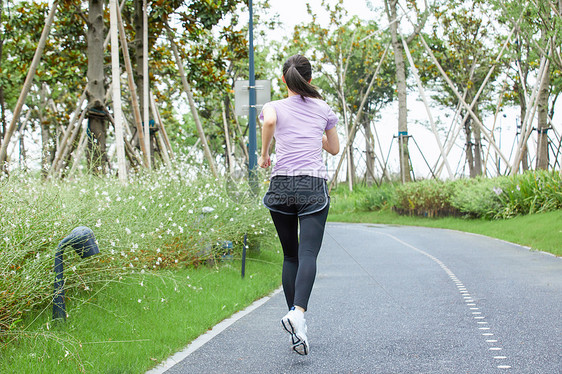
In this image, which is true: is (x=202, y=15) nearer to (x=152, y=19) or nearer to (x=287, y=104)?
(x=152, y=19)

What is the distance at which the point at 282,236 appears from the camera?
15.2 ft

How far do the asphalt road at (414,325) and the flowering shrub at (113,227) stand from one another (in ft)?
3.86

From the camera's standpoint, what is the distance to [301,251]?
175 inches

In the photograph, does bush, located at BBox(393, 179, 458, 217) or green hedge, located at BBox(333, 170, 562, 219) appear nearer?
green hedge, located at BBox(333, 170, 562, 219)

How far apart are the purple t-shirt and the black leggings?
318 millimetres

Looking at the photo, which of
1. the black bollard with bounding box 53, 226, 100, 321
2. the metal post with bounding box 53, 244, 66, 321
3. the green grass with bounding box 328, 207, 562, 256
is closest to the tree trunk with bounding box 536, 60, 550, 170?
the green grass with bounding box 328, 207, 562, 256

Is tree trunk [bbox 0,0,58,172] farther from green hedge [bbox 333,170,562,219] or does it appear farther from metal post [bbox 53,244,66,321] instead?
green hedge [bbox 333,170,562,219]

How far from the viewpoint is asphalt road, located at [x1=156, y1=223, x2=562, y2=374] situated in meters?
4.21

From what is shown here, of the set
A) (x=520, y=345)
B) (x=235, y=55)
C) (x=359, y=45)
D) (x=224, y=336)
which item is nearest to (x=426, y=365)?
(x=520, y=345)

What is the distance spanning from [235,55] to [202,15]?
3.37m

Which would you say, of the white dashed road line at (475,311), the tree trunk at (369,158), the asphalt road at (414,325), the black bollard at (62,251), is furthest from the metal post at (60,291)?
the tree trunk at (369,158)

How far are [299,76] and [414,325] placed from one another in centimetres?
243

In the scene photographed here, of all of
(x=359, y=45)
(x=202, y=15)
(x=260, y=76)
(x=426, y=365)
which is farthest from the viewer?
(x=359, y=45)

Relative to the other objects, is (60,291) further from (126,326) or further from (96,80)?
(96,80)
